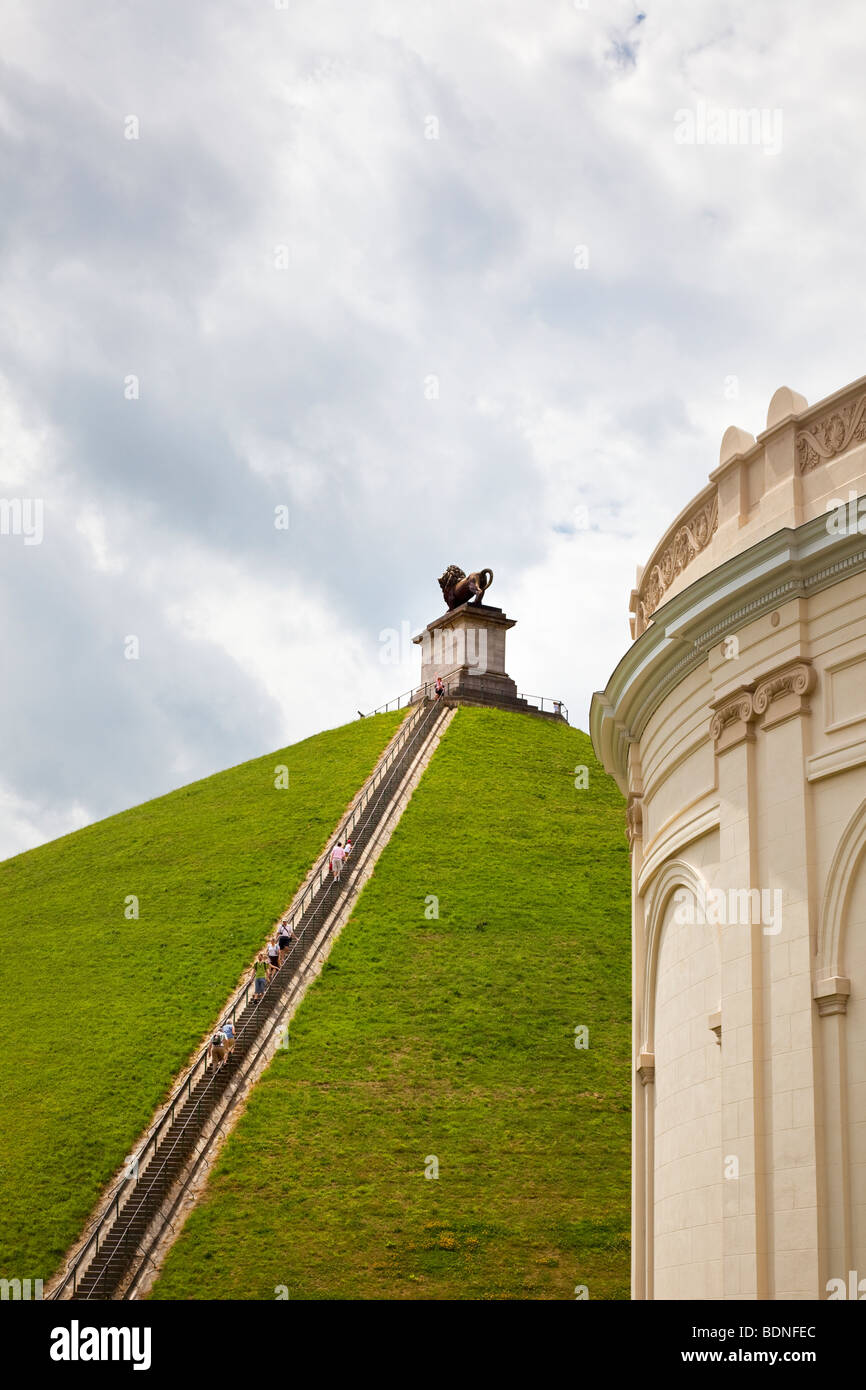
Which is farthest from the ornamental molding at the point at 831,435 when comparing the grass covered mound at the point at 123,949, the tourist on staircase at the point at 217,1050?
the tourist on staircase at the point at 217,1050

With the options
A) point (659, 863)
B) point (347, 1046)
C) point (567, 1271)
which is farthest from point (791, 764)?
point (347, 1046)

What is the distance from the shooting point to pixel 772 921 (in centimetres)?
1571

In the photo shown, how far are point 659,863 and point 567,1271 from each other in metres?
11.4

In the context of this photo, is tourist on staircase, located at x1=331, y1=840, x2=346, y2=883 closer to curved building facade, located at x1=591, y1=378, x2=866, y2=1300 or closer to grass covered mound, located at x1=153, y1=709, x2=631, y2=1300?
grass covered mound, located at x1=153, y1=709, x2=631, y2=1300

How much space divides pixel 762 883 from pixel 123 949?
30.9m

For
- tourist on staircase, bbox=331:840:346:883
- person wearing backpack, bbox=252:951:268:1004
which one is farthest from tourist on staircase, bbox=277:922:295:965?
tourist on staircase, bbox=331:840:346:883

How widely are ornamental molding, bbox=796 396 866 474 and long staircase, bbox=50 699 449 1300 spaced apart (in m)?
20.0

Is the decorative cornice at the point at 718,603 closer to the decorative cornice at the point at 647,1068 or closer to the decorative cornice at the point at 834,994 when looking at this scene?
the decorative cornice at the point at 834,994

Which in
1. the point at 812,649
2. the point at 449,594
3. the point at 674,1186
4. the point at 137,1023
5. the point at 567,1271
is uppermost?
the point at 449,594

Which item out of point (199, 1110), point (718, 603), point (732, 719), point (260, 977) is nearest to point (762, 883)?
point (732, 719)

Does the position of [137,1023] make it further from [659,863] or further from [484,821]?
[659,863]

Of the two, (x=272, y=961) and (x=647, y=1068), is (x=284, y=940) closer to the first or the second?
(x=272, y=961)

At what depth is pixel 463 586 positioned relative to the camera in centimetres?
6612

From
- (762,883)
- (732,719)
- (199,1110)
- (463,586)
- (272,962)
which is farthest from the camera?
(463,586)
